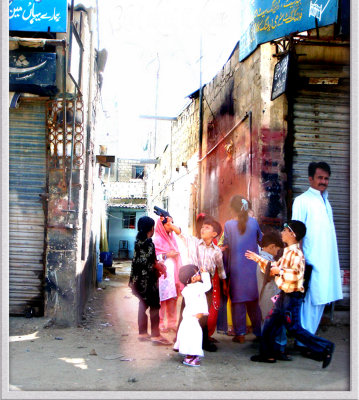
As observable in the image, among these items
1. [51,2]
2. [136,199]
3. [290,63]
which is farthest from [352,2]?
A: [136,199]

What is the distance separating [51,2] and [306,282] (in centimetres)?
427

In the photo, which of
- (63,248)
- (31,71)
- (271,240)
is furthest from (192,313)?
(31,71)

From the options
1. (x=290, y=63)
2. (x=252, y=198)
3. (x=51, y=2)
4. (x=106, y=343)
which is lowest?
(x=106, y=343)

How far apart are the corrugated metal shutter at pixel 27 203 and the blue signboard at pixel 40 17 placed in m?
0.92

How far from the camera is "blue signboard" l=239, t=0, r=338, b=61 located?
5.06m

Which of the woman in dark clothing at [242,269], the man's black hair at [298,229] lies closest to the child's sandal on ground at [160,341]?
the woman in dark clothing at [242,269]

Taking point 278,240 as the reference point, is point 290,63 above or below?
above

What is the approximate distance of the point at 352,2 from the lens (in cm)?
364

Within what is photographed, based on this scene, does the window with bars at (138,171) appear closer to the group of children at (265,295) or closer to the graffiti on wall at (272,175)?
the graffiti on wall at (272,175)

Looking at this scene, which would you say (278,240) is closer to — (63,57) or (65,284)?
(65,284)

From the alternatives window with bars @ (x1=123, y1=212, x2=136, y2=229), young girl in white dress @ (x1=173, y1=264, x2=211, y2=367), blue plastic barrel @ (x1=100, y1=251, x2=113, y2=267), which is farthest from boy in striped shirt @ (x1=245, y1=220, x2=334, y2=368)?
window with bars @ (x1=123, y1=212, x2=136, y2=229)

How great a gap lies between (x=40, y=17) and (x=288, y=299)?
419cm

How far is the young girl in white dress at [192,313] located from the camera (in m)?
3.94

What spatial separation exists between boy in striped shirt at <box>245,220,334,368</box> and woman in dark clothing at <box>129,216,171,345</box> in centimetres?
134
